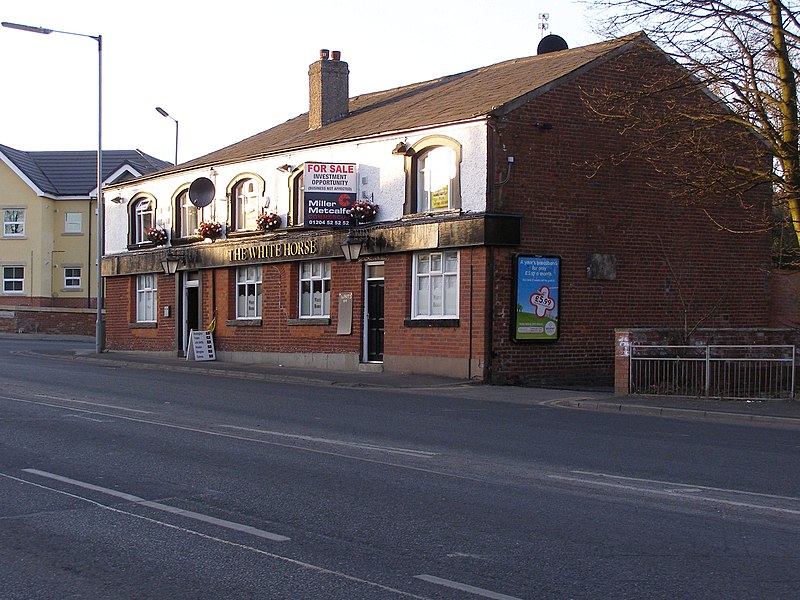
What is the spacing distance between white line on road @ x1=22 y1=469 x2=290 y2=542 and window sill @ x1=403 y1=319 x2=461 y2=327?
14.1m

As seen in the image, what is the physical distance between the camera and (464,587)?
20.8ft

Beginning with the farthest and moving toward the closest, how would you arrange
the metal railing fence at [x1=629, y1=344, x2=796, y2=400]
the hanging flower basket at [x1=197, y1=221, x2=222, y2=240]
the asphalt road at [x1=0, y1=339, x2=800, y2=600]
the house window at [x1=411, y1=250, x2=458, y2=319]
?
the hanging flower basket at [x1=197, y1=221, x2=222, y2=240] → the house window at [x1=411, y1=250, x2=458, y2=319] → the metal railing fence at [x1=629, y1=344, x2=796, y2=400] → the asphalt road at [x1=0, y1=339, x2=800, y2=600]

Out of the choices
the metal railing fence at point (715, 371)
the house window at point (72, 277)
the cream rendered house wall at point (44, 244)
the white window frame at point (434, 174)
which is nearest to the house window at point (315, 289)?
the white window frame at point (434, 174)

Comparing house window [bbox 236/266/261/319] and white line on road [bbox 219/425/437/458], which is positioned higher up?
house window [bbox 236/266/261/319]

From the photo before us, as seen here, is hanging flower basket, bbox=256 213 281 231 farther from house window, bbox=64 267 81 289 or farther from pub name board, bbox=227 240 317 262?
house window, bbox=64 267 81 289

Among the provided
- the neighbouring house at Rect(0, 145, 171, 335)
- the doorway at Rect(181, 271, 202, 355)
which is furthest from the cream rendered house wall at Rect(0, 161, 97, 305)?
the doorway at Rect(181, 271, 202, 355)

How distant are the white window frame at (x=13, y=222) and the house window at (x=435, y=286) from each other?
3965cm

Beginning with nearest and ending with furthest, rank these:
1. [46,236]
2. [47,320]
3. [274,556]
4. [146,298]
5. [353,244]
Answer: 1. [274,556]
2. [353,244]
3. [146,298]
4. [47,320]
5. [46,236]

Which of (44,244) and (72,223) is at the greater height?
(72,223)

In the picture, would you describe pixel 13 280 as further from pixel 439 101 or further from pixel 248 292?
pixel 439 101

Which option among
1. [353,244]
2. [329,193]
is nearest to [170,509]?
[353,244]

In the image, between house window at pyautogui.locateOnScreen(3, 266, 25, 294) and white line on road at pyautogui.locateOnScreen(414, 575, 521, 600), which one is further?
house window at pyautogui.locateOnScreen(3, 266, 25, 294)

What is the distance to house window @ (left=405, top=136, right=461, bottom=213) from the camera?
23750 millimetres

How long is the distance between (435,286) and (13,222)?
4077 cm
